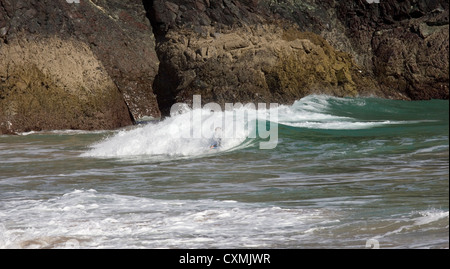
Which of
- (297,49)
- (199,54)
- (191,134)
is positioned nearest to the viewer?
(191,134)

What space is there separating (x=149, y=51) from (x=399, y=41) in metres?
8.63

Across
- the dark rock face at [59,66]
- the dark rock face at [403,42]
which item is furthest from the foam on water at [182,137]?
the dark rock face at [403,42]

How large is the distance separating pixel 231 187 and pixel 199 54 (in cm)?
1498

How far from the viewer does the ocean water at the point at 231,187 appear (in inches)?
264

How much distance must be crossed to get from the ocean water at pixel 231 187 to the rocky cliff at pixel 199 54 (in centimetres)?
362

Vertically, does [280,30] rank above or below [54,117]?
above

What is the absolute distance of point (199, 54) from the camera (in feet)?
79.2

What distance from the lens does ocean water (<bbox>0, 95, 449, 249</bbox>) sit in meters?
6.71

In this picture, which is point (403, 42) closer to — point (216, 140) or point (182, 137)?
point (182, 137)

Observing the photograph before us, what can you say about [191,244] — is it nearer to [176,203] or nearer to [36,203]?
[176,203]

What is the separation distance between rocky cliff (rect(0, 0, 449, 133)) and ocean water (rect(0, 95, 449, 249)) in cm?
362

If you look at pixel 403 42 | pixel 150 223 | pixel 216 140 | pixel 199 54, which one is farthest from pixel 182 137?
pixel 403 42

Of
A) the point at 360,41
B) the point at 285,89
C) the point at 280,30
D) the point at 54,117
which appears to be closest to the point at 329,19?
the point at 360,41

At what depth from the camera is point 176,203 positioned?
332 inches
